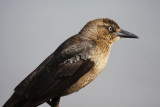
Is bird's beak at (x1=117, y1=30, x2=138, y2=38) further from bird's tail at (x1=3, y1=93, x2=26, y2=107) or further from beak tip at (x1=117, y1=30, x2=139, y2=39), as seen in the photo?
bird's tail at (x1=3, y1=93, x2=26, y2=107)

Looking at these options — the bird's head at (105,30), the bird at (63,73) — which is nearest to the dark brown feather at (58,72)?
the bird at (63,73)

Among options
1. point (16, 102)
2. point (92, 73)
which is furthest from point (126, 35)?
point (16, 102)

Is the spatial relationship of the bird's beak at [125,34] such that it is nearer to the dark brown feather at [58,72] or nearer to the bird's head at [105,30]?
the bird's head at [105,30]

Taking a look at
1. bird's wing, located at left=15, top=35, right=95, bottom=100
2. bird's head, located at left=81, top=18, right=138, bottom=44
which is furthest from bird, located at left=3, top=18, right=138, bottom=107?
bird's head, located at left=81, top=18, right=138, bottom=44

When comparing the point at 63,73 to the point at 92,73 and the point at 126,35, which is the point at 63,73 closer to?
the point at 92,73

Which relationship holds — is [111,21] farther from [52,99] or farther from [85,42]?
[52,99]
